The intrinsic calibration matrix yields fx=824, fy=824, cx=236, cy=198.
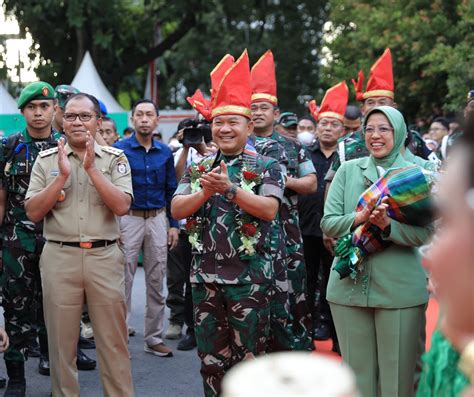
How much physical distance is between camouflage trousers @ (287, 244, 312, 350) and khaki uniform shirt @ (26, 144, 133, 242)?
5.56 feet

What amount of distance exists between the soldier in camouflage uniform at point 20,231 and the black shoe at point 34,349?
1.27 meters

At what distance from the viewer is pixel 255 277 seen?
4688 millimetres

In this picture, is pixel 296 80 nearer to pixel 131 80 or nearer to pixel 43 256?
pixel 131 80

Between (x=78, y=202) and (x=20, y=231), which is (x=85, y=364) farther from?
(x=78, y=202)

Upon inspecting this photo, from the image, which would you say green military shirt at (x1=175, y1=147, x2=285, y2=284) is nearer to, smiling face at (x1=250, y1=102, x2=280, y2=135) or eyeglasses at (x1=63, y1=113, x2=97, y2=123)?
eyeglasses at (x1=63, y1=113, x2=97, y2=123)

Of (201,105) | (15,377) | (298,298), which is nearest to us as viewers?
(15,377)

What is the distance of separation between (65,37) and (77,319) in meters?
18.9

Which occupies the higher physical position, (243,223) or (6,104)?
(6,104)

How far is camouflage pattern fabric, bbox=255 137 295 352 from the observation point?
18.0 feet

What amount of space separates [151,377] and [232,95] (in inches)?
108

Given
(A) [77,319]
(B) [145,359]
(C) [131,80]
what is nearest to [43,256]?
(A) [77,319]

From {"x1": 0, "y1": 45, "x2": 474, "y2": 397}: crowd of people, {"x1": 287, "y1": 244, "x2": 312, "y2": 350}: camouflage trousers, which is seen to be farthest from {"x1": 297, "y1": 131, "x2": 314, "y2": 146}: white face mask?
{"x1": 287, "y1": 244, "x2": 312, "y2": 350}: camouflage trousers

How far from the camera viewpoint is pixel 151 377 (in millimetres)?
6562

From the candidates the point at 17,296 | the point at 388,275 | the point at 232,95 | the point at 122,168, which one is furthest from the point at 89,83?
the point at 388,275
